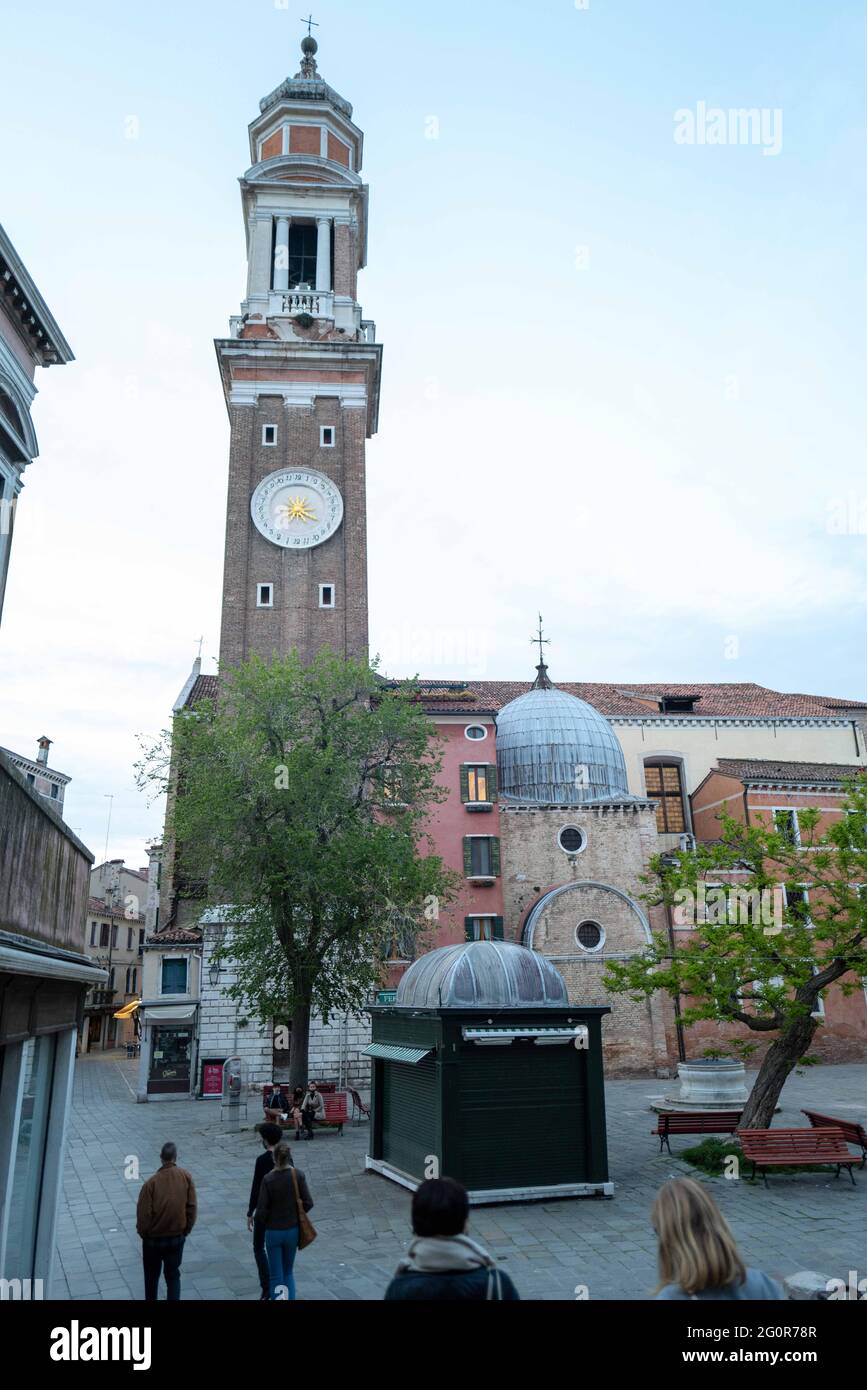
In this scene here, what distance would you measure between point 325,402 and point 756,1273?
126ft

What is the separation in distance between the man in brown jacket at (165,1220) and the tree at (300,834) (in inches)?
570

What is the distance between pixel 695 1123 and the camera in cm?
1827

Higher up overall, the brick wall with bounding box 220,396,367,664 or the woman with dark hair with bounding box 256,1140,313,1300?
the brick wall with bounding box 220,396,367,664

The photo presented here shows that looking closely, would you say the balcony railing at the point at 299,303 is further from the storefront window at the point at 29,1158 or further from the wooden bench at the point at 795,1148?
the storefront window at the point at 29,1158

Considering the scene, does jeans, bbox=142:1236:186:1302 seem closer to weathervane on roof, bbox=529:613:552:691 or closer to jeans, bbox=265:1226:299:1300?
jeans, bbox=265:1226:299:1300

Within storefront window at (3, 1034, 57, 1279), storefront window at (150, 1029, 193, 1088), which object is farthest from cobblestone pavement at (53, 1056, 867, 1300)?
storefront window at (150, 1029, 193, 1088)

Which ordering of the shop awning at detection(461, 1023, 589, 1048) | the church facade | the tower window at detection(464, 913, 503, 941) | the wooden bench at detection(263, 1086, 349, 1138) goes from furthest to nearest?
the tower window at detection(464, 913, 503, 941), the church facade, the wooden bench at detection(263, 1086, 349, 1138), the shop awning at detection(461, 1023, 589, 1048)

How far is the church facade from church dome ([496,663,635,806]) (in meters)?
0.09

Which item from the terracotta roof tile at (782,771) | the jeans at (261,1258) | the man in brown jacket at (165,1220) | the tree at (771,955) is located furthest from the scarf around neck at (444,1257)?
the terracotta roof tile at (782,771)

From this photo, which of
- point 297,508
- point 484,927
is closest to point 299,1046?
point 484,927

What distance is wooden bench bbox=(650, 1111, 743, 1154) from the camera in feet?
59.5
